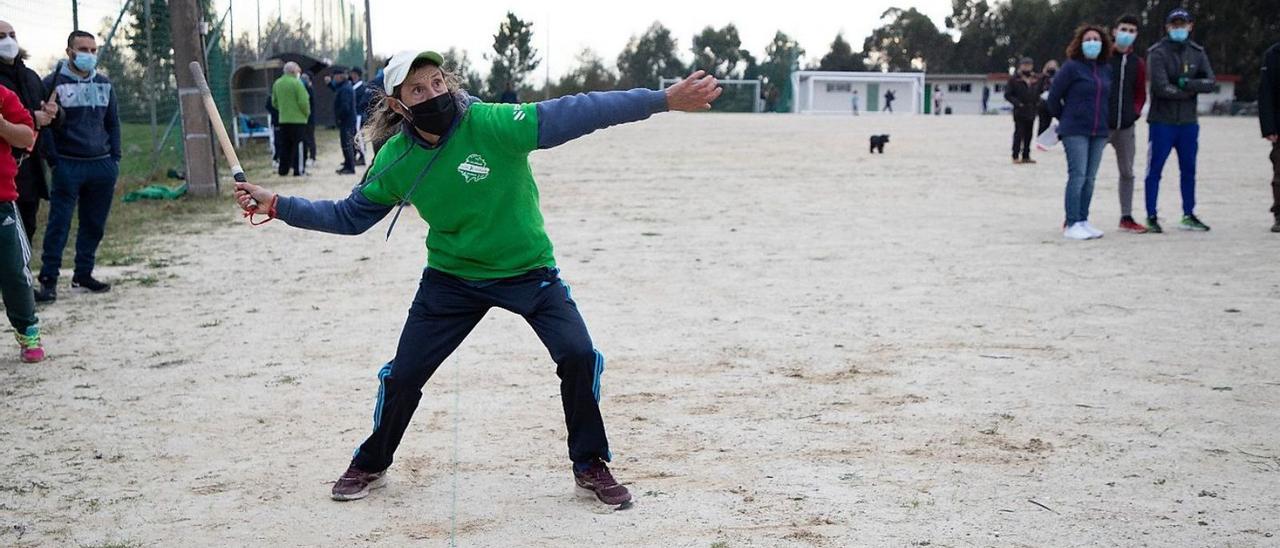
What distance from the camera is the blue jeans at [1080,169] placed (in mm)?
11180

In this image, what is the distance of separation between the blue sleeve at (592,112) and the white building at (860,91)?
281 feet

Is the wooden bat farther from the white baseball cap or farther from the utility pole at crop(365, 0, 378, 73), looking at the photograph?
the utility pole at crop(365, 0, 378, 73)

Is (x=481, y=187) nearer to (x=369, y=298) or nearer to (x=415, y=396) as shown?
(x=415, y=396)

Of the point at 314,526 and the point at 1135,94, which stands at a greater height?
the point at 1135,94

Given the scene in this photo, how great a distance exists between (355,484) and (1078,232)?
8288 mm

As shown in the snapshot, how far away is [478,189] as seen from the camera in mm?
4523

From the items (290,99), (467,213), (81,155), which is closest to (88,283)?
(81,155)

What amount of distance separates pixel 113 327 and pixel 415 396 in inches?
166

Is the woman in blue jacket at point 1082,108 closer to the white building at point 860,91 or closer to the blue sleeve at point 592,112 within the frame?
the blue sleeve at point 592,112

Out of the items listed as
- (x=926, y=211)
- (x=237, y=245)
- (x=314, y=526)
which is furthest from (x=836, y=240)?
(x=314, y=526)

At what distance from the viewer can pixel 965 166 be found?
69.9 ft

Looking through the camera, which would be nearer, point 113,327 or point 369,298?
point 113,327

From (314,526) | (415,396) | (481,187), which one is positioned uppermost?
(481,187)

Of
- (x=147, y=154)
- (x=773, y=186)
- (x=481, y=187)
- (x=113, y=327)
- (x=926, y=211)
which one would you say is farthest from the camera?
(x=147, y=154)
